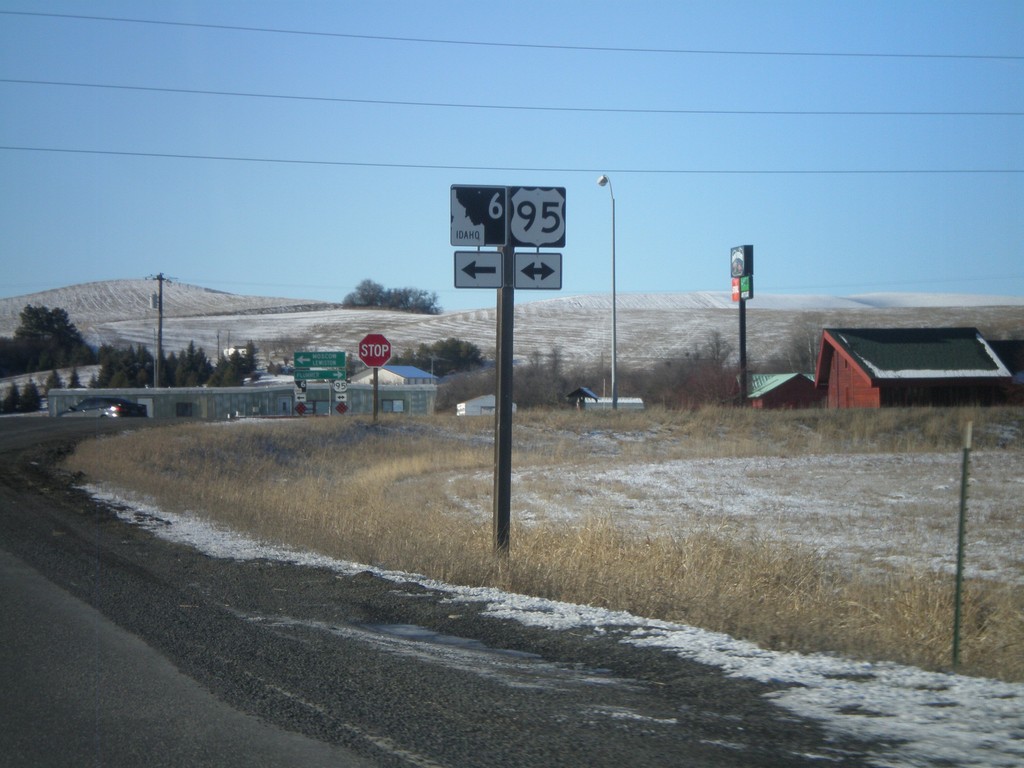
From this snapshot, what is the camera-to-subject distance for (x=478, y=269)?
11.0 meters

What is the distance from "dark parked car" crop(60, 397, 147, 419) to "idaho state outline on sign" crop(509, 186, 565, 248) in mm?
44257

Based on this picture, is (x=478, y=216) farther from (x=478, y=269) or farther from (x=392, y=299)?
(x=392, y=299)

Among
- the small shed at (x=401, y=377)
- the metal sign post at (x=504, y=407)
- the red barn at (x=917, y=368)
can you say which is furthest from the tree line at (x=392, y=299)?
the metal sign post at (x=504, y=407)

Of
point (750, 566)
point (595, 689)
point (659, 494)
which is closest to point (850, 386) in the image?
point (659, 494)

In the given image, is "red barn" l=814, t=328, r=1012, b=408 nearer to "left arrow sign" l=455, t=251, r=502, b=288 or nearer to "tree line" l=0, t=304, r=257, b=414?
"left arrow sign" l=455, t=251, r=502, b=288

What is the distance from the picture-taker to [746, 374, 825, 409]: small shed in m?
53.1

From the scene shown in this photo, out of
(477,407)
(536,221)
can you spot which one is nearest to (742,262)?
(477,407)

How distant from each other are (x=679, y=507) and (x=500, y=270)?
10340 mm

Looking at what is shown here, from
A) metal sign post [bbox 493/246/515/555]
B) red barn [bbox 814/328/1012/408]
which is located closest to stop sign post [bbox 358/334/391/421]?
metal sign post [bbox 493/246/515/555]

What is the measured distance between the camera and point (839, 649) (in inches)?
263

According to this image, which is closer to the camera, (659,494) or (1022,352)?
(659,494)

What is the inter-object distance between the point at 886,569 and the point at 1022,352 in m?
40.4

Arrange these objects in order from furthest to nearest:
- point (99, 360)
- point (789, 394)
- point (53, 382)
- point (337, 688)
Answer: point (99, 360) < point (53, 382) < point (789, 394) < point (337, 688)

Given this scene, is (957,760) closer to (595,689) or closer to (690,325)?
(595,689)
